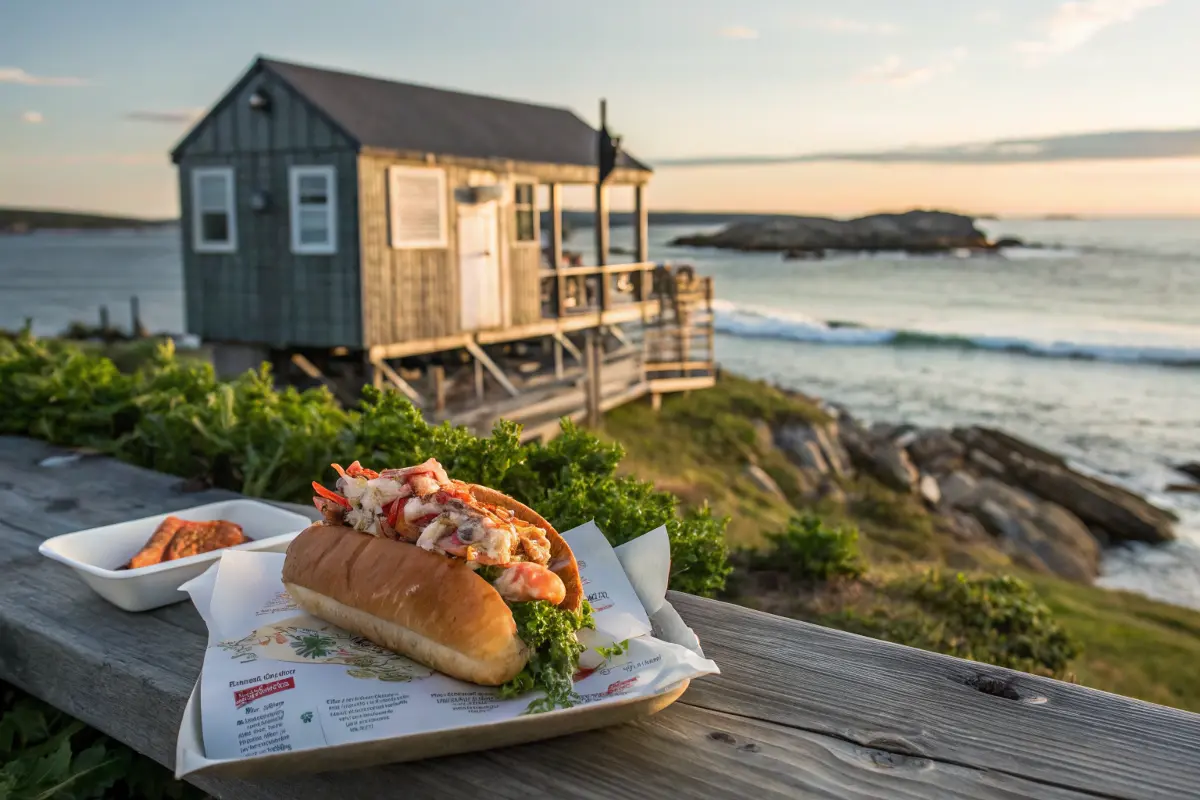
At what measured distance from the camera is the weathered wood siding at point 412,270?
17516 millimetres

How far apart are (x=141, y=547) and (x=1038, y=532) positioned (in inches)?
768

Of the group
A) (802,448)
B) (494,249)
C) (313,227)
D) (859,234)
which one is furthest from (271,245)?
(859,234)

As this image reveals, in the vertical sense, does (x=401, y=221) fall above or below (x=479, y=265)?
above

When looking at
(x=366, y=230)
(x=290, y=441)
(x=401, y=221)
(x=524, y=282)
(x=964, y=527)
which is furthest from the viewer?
(x=524, y=282)

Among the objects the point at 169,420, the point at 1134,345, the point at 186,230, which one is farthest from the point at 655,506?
the point at 1134,345

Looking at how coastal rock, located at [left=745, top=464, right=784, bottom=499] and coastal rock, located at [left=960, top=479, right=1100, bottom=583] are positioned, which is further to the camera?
coastal rock, located at [left=745, top=464, right=784, bottom=499]

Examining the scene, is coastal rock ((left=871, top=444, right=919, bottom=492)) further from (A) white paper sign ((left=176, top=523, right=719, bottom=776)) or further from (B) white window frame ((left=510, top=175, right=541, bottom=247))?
(A) white paper sign ((left=176, top=523, right=719, bottom=776))

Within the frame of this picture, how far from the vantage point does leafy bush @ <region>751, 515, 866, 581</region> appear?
727 cm

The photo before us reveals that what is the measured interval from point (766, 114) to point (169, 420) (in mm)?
55676

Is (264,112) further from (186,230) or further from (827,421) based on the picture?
(827,421)

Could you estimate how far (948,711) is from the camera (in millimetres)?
2125

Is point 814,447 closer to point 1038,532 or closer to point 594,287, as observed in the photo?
point 1038,532

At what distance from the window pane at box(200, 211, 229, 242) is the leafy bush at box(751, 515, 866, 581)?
15.0m

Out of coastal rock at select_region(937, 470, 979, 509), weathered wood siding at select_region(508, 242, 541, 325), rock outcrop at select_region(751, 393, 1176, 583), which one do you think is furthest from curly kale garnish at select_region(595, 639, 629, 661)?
coastal rock at select_region(937, 470, 979, 509)
